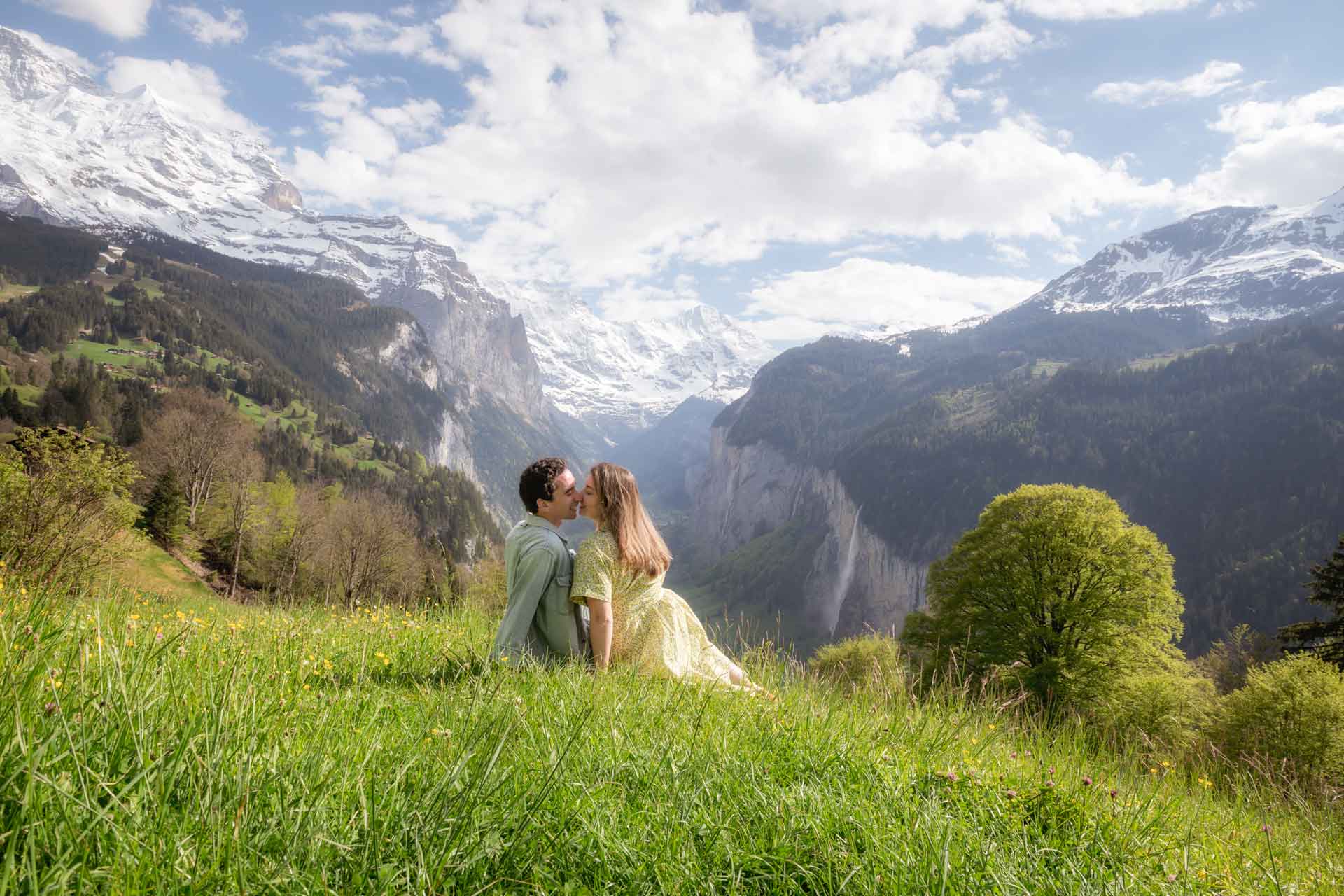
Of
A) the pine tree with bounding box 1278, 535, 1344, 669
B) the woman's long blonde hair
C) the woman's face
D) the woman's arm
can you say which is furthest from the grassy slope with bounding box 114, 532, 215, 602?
the pine tree with bounding box 1278, 535, 1344, 669

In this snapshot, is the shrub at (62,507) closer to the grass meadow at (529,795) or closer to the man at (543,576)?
the man at (543,576)

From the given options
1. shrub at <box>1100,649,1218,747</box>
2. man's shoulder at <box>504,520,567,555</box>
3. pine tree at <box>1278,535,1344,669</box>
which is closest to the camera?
man's shoulder at <box>504,520,567,555</box>

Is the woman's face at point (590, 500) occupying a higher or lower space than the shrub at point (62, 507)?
higher

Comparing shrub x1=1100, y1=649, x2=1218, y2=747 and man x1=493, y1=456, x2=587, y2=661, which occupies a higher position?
man x1=493, y1=456, x2=587, y2=661

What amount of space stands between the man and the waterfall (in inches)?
6982

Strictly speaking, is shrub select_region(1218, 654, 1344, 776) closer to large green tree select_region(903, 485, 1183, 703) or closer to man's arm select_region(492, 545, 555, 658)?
large green tree select_region(903, 485, 1183, 703)

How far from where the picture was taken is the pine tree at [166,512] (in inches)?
1751

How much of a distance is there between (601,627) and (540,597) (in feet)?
2.55

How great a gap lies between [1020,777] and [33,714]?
4.59 m

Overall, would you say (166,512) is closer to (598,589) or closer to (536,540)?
(536,540)

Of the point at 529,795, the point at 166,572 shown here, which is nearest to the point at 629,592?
the point at 529,795

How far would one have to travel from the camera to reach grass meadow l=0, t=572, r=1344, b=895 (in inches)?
70.4

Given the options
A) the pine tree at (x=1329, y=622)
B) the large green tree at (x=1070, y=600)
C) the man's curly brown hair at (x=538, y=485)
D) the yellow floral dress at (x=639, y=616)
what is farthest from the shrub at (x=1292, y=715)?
the man's curly brown hair at (x=538, y=485)

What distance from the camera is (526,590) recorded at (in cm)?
650
